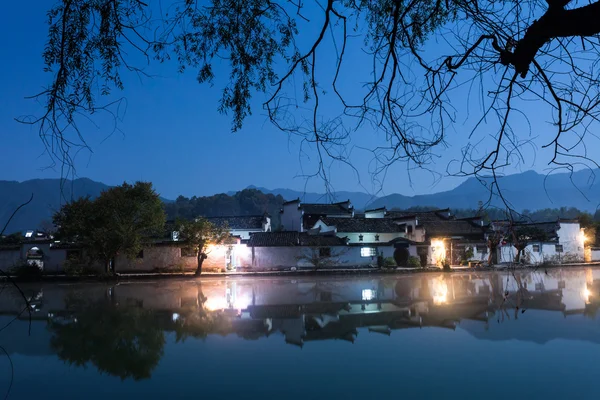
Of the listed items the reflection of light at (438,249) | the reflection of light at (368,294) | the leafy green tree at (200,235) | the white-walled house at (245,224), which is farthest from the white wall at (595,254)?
the leafy green tree at (200,235)

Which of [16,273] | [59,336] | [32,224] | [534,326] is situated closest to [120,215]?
[16,273]

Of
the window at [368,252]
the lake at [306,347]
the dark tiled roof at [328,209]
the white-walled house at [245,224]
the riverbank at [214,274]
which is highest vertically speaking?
the dark tiled roof at [328,209]

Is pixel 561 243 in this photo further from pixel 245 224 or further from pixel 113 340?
pixel 113 340

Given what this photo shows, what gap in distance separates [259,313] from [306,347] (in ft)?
12.7

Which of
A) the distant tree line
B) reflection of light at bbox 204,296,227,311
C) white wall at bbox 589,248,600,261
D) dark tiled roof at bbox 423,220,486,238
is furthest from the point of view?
the distant tree line

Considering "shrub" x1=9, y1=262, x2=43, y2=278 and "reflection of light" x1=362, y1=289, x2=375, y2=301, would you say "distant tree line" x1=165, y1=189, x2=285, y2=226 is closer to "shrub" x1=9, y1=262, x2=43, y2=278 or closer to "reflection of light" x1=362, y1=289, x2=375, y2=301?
"shrub" x1=9, y1=262, x2=43, y2=278

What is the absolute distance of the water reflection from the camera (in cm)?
955

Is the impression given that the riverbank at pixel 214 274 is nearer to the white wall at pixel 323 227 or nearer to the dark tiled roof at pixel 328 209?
the white wall at pixel 323 227

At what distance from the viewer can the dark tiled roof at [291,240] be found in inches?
1112

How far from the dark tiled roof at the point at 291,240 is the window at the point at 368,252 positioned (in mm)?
1695

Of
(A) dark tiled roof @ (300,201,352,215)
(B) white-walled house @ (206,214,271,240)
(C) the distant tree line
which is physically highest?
(C) the distant tree line

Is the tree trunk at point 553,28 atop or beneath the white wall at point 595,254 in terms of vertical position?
atop

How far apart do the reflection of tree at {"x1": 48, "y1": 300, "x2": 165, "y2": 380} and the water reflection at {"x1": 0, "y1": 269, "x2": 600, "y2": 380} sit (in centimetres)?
2

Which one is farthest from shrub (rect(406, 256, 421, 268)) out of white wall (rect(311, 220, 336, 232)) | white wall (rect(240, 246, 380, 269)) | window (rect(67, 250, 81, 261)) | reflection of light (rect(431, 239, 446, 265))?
window (rect(67, 250, 81, 261))
